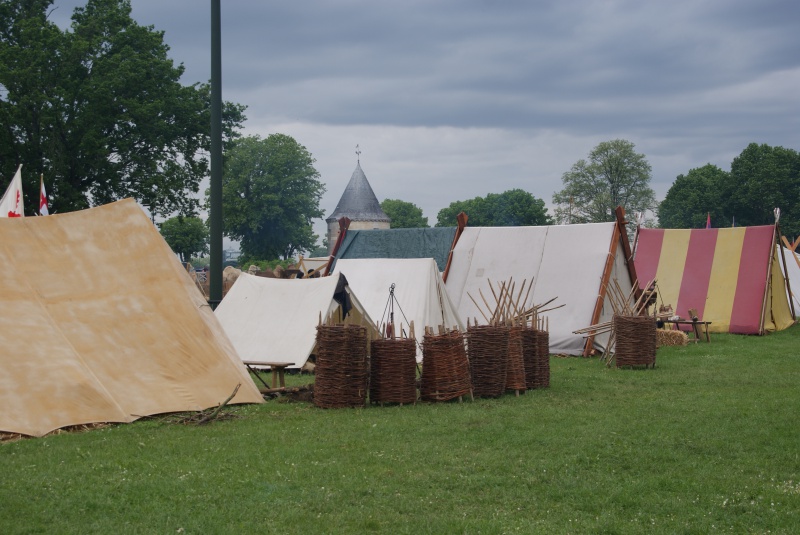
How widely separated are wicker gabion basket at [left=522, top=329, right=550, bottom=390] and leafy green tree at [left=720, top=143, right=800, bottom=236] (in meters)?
60.2

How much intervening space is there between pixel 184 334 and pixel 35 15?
1143 inches

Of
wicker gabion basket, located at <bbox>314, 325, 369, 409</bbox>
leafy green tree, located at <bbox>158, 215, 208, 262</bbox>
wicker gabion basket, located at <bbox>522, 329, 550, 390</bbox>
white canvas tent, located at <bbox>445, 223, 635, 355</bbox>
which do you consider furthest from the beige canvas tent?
leafy green tree, located at <bbox>158, 215, 208, 262</bbox>

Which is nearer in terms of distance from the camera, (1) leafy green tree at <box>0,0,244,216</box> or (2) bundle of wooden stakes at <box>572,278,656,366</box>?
(2) bundle of wooden stakes at <box>572,278,656,366</box>

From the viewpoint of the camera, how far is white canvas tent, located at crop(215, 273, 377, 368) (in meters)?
13.4

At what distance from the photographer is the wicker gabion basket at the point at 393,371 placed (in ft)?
32.2

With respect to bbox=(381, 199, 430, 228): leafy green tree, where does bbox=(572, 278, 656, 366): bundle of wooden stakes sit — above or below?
below

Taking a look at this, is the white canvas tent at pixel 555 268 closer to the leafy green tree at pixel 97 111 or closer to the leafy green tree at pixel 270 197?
the leafy green tree at pixel 97 111

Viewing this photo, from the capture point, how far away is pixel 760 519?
5395 millimetres

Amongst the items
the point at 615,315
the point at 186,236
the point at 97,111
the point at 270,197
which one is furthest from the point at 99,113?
the point at 186,236

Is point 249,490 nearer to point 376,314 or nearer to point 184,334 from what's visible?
point 184,334

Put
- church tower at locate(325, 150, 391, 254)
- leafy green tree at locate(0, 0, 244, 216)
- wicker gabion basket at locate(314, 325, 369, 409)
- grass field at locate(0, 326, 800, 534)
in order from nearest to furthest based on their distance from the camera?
grass field at locate(0, 326, 800, 534) < wicker gabion basket at locate(314, 325, 369, 409) < leafy green tree at locate(0, 0, 244, 216) < church tower at locate(325, 150, 391, 254)

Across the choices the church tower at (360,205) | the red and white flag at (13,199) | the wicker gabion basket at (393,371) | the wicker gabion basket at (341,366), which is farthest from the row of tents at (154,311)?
the church tower at (360,205)

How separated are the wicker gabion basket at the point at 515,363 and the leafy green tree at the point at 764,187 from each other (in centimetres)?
6092

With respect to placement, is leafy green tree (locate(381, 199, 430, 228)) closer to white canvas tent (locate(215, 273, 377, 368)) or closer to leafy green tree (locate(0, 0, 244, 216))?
leafy green tree (locate(0, 0, 244, 216))
